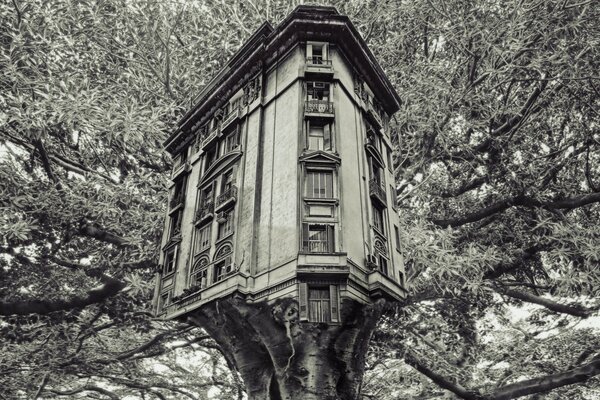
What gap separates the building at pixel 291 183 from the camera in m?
8.66

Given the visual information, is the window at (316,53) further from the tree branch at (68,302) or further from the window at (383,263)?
the tree branch at (68,302)

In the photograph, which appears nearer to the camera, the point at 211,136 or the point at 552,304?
the point at 211,136

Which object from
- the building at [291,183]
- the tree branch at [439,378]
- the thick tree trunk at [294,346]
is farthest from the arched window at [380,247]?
the tree branch at [439,378]

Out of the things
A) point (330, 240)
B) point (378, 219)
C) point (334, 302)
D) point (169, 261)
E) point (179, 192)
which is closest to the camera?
point (334, 302)

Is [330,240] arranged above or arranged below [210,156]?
below

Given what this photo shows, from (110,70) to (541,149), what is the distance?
1640 cm

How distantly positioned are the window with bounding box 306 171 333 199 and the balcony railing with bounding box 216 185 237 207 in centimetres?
178

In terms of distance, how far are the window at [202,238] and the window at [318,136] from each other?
126 inches

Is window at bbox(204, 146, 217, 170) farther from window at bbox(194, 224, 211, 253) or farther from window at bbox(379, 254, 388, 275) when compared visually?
window at bbox(379, 254, 388, 275)

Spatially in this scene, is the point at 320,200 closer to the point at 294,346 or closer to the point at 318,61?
the point at 294,346

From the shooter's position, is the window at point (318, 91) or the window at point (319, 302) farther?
the window at point (318, 91)

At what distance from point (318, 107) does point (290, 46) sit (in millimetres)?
1966

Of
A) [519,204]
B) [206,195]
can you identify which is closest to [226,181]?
[206,195]

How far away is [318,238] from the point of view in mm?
8797
